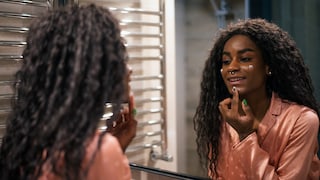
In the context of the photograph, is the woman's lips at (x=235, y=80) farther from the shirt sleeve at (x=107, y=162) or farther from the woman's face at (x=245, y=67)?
the shirt sleeve at (x=107, y=162)

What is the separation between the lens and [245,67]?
1.06 metres

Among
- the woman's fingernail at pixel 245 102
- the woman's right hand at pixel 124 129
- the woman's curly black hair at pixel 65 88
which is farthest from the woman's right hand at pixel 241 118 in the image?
the woman's curly black hair at pixel 65 88

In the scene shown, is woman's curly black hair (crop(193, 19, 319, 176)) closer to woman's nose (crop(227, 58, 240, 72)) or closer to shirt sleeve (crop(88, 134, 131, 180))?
woman's nose (crop(227, 58, 240, 72))

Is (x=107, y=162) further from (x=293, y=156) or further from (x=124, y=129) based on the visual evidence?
(x=293, y=156)

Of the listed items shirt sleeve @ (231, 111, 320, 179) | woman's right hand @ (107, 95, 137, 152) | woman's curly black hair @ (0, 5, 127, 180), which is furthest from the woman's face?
woman's curly black hair @ (0, 5, 127, 180)

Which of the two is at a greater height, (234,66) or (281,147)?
(234,66)

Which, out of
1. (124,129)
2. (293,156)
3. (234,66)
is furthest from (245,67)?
(124,129)

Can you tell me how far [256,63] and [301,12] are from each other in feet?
0.79

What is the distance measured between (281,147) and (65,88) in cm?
62

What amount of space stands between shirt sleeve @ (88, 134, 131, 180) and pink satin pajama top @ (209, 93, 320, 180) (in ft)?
1.52

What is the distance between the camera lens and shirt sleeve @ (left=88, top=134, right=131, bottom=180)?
67cm

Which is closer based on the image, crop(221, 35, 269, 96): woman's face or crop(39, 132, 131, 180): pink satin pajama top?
crop(39, 132, 131, 180): pink satin pajama top

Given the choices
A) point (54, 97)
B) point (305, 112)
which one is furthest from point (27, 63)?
point (305, 112)

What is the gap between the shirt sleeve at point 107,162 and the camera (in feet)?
2.20
